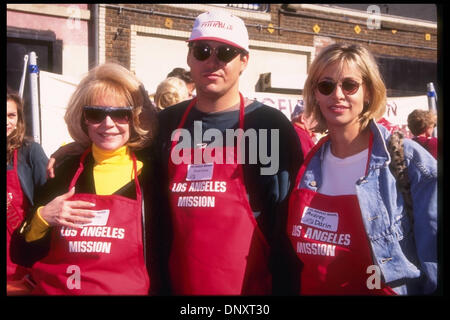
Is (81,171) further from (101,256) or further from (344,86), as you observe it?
(344,86)

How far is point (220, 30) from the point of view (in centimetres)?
168

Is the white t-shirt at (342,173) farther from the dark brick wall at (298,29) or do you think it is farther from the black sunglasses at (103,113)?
the dark brick wall at (298,29)

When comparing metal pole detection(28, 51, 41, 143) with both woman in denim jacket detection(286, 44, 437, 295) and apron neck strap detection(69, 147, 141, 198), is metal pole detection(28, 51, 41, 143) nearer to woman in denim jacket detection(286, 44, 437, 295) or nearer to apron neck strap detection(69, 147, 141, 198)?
apron neck strap detection(69, 147, 141, 198)

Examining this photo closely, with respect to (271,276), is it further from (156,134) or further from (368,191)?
(156,134)

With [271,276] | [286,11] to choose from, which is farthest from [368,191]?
[286,11]

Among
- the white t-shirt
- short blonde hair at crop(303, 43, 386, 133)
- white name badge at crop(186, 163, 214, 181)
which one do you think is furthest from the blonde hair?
the white t-shirt

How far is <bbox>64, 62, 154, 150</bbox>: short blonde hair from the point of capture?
173 centimetres

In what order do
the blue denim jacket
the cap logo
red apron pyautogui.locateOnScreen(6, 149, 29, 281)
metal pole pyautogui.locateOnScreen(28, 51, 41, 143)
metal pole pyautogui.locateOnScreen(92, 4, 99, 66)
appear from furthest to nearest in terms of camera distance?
metal pole pyautogui.locateOnScreen(92, 4, 99, 66), metal pole pyautogui.locateOnScreen(28, 51, 41, 143), red apron pyautogui.locateOnScreen(6, 149, 29, 281), the cap logo, the blue denim jacket

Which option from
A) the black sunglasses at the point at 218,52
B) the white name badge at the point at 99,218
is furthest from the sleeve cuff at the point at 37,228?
the black sunglasses at the point at 218,52

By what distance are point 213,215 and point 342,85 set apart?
0.69m

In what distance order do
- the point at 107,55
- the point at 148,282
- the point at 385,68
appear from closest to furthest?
the point at 148,282 → the point at 107,55 → the point at 385,68

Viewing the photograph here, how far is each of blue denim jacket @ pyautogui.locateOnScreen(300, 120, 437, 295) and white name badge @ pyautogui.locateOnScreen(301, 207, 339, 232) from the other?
0.34 ft

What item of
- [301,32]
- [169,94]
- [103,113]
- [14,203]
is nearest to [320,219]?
[103,113]

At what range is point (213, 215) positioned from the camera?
1.62 meters
